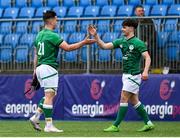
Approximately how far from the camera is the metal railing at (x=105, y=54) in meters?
17.1

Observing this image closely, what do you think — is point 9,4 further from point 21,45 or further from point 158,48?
point 158,48

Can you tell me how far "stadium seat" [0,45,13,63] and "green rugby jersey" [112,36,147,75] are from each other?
573 cm

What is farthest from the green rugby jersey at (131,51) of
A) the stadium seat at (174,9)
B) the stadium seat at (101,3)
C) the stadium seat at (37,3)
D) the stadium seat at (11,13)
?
the stadium seat at (37,3)

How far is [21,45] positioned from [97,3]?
420 centimetres

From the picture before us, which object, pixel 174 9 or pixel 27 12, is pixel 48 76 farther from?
pixel 27 12

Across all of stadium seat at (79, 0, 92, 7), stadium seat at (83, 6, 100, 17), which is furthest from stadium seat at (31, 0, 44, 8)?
stadium seat at (83, 6, 100, 17)

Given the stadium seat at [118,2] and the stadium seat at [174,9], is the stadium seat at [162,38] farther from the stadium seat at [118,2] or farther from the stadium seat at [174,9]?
the stadium seat at [118,2]

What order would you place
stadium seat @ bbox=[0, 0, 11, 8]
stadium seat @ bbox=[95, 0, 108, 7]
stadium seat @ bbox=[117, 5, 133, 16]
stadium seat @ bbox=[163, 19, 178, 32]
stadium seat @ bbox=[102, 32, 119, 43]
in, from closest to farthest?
stadium seat @ bbox=[163, 19, 178, 32] → stadium seat @ bbox=[102, 32, 119, 43] → stadium seat @ bbox=[117, 5, 133, 16] → stadium seat @ bbox=[95, 0, 108, 7] → stadium seat @ bbox=[0, 0, 11, 8]

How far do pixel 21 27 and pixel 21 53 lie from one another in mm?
898

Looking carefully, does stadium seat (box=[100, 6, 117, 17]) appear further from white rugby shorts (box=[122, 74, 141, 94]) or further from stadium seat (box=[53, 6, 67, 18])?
white rugby shorts (box=[122, 74, 141, 94])

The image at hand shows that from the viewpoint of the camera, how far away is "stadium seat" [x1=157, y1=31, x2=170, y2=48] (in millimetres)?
17073

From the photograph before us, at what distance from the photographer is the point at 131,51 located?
42.9ft

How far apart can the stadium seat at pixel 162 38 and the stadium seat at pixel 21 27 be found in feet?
11.9

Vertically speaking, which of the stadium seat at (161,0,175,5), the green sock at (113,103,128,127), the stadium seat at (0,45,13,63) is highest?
the stadium seat at (161,0,175,5)
